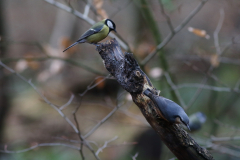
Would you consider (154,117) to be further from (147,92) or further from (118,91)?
(118,91)

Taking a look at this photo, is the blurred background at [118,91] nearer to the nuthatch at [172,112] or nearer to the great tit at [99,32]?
the great tit at [99,32]

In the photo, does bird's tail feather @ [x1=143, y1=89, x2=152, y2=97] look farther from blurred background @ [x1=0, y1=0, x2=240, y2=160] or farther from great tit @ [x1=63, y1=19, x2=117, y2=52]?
blurred background @ [x1=0, y1=0, x2=240, y2=160]

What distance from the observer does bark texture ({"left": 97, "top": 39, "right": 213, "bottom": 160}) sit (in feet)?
3.50

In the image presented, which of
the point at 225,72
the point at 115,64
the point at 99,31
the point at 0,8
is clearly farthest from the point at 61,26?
the point at 115,64

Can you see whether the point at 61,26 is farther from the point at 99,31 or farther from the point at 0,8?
the point at 99,31

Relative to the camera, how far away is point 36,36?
11750 mm

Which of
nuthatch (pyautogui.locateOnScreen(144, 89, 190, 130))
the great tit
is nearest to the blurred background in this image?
the great tit

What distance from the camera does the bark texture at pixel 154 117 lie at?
42.0 inches

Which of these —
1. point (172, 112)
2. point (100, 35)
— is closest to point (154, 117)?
point (172, 112)

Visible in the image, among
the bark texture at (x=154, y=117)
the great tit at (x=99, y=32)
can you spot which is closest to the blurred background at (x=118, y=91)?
the great tit at (x=99, y=32)

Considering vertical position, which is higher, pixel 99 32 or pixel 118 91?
pixel 118 91

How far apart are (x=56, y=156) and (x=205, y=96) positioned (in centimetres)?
370

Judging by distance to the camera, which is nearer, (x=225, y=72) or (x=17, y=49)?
(x=225, y=72)

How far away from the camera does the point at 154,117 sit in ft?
3.51
